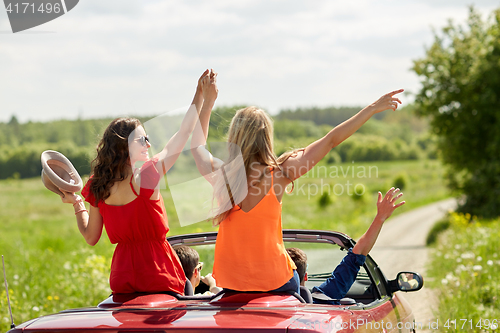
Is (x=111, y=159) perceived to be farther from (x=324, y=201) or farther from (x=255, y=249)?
(x=324, y=201)

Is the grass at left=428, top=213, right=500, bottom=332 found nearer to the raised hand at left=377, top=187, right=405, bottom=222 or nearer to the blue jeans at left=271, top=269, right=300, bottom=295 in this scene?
the raised hand at left=377, top=187, right=405, bottom=222

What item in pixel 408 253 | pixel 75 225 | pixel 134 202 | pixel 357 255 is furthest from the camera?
pixel 75 225

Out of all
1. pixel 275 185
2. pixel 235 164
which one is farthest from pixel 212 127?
pixel 275 185

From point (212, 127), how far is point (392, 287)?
1.62 m

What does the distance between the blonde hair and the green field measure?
24 centimetres

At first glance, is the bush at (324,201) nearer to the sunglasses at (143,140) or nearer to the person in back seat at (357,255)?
the person in back seat at (357,255)

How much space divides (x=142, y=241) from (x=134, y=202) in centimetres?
22

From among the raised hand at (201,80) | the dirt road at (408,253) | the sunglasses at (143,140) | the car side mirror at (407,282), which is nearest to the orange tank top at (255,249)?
the sunglasses at (143,140)

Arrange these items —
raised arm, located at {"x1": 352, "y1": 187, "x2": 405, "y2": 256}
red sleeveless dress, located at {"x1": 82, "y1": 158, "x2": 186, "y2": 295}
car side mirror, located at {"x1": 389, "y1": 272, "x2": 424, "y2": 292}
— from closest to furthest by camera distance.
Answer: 1. red sleeveless dress, located at {"x1": 82, "y1": 158, "x2": 186, "y2": 295}
2. raised arm, located at {"x1": 352, "y1": 187, "x2": 405, "y2": 256}
3. car side mirror, located at {"x1": 389, "y1": 272, "x2": 424, "y2": 292}

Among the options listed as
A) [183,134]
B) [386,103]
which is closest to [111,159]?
[183,134]

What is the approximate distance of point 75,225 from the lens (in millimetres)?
32500

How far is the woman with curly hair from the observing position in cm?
253

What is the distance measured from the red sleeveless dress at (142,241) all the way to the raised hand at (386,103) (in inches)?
48.2

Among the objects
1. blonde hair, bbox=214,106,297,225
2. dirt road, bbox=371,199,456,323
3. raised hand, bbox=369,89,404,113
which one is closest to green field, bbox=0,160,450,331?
blonde hair, bbox=214,106,297,225
